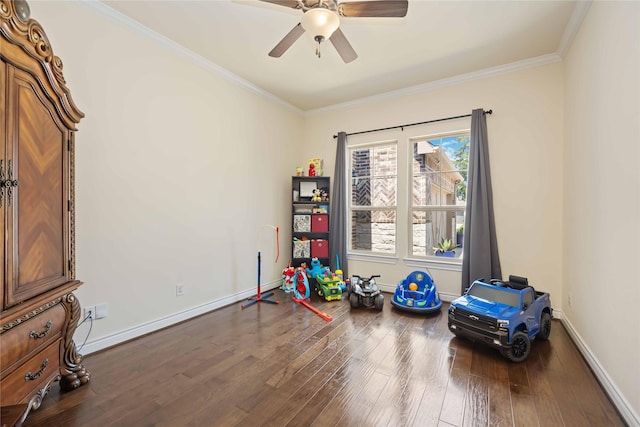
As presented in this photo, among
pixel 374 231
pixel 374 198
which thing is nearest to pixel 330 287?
pixel 374 231

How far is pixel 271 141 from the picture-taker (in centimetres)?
421

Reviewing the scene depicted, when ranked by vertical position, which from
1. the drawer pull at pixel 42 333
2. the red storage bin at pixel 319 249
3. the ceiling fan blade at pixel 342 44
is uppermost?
the ceiling fan blade at pixel 342 44

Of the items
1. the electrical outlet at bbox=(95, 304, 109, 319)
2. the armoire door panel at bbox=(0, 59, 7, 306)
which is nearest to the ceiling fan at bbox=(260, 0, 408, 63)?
the armoire door panel at bbox=(0, 59, 7, 306)

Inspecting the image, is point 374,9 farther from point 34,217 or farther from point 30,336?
point 30,336

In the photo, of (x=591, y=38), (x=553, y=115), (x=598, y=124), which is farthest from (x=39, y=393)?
(x=553, y=115)

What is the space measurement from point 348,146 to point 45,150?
361 cm

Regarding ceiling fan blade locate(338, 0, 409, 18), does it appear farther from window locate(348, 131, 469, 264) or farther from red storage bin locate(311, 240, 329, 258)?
red storage bin locate(311, 240, 329, 258)

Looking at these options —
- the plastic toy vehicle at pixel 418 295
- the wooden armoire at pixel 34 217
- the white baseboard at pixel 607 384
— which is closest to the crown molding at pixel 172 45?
the wooden armoire at pixel 34 217

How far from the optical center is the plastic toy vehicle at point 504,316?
2.20m

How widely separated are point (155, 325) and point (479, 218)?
12.3 ft

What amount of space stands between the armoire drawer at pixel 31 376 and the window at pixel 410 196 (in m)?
3.53

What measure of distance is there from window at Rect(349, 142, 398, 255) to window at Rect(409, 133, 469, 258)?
311 millimetres

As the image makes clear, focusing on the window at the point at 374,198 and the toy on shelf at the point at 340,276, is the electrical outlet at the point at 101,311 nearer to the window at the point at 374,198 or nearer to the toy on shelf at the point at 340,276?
the toy on shelf at the point at 340,276

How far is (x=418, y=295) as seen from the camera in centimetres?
335
